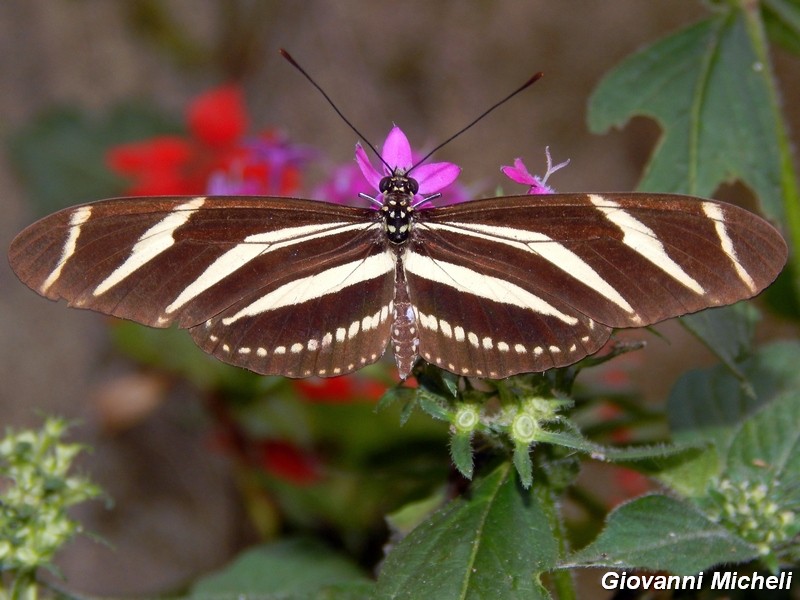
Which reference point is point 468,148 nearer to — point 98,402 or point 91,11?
point 91,11

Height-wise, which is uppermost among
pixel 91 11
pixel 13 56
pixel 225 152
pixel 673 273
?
pixel 91 11

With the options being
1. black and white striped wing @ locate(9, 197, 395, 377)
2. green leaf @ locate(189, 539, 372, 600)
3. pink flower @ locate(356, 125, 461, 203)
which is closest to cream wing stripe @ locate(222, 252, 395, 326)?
black and white striped wing @ locate(9, 197, 395, 377)

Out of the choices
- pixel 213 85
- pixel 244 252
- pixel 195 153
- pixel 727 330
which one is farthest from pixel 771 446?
pixel 213 85

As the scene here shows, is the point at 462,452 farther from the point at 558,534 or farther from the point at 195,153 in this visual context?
the point at 195,153

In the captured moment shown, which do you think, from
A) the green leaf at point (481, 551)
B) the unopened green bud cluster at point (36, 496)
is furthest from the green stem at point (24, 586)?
the green leaf at point (481, 551)

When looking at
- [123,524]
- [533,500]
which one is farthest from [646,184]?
[123,524]

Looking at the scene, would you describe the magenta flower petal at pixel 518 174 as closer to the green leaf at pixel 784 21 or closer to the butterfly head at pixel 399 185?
the butterfly head at pixel 399 185
